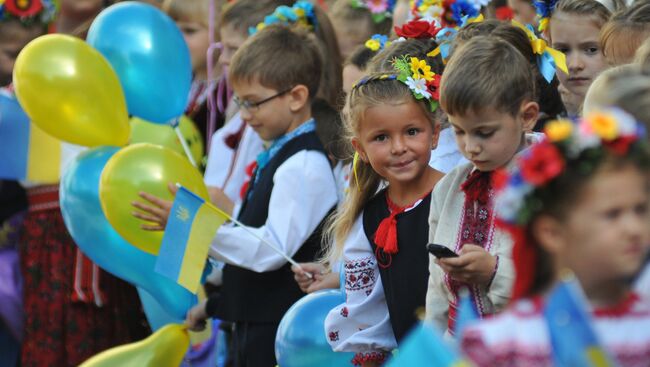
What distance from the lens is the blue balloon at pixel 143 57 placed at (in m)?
4.83

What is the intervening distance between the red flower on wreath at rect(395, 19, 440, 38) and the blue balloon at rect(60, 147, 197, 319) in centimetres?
135

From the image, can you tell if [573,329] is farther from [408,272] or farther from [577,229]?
[408,272]

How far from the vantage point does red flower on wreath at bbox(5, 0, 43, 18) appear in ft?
18.4

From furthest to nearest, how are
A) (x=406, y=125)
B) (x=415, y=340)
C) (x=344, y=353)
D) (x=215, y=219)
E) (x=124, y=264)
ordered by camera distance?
(x=124, y=264)
(x=215, y=219)
(x=344, y=353)
(x=406, y=125)
(x=415, y=340)

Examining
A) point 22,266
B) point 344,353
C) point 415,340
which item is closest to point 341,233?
point 344,353

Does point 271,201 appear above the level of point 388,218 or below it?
below

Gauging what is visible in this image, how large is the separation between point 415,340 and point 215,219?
94.7 inches

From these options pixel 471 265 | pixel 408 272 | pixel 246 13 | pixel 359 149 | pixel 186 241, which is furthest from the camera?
pixel 246 13

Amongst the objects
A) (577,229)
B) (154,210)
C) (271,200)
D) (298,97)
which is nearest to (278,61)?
(298,97)

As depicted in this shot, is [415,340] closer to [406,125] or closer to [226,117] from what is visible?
[406,125]

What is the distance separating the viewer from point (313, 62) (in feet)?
15.8

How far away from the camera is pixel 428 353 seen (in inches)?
78.7

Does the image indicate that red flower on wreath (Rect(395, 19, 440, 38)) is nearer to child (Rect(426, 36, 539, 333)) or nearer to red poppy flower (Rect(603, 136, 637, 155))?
child (Rect(426, 36, 539, 333))

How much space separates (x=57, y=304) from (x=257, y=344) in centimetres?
115
